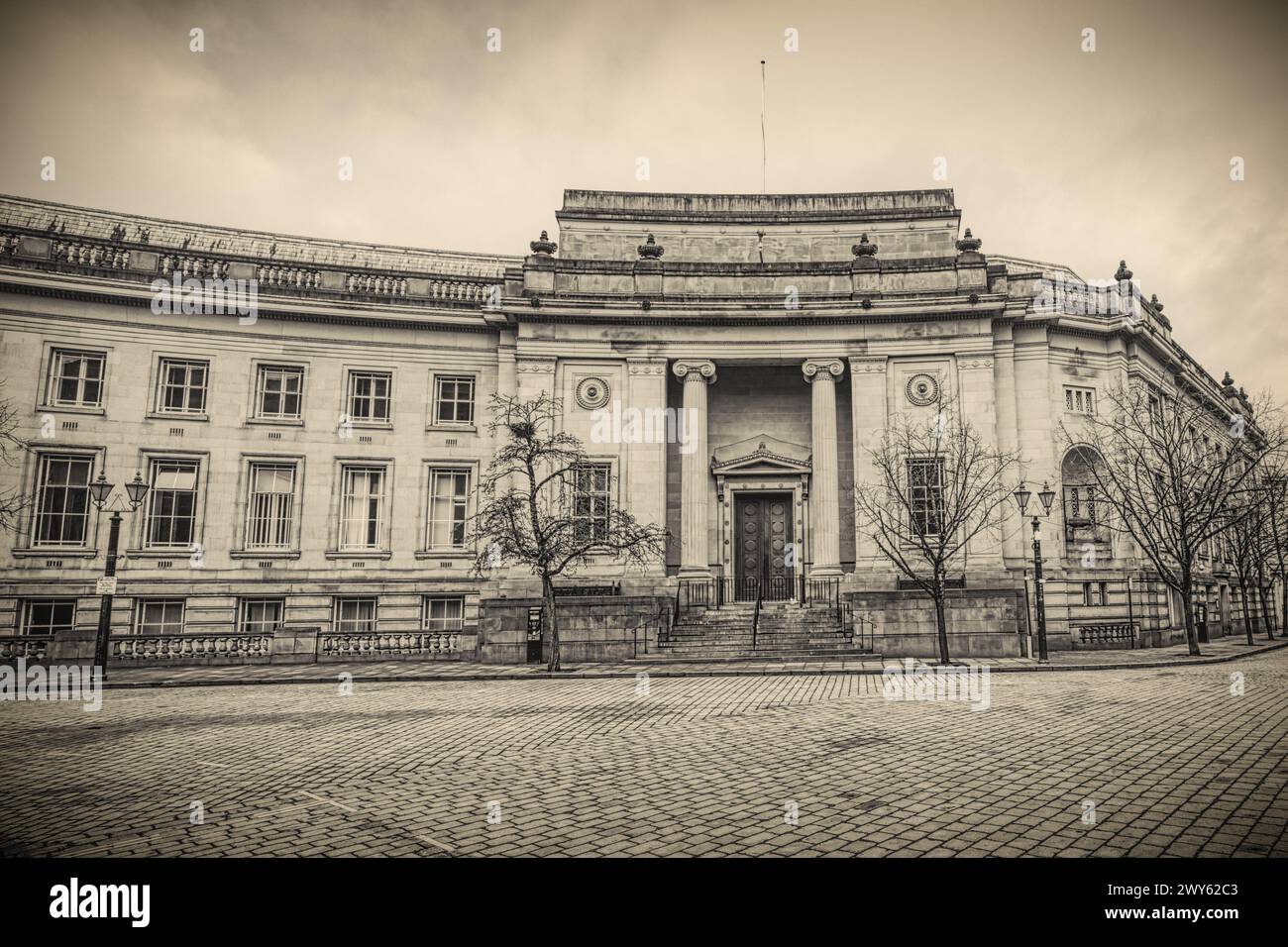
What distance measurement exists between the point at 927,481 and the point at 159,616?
83.6 feet

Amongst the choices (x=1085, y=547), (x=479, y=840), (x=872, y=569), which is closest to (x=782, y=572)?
(x=872, y=569)

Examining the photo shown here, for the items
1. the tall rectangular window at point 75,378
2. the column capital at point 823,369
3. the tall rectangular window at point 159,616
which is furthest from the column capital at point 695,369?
the tall rectangular window at point 75,378

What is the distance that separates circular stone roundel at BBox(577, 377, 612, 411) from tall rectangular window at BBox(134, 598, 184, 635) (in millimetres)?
14994

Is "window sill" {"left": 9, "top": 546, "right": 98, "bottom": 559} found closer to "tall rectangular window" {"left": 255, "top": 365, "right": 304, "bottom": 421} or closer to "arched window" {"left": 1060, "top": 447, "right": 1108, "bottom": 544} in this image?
"tall rectangular window" {"left": 255, "top": 365, "right": 304, "bottom": 421}

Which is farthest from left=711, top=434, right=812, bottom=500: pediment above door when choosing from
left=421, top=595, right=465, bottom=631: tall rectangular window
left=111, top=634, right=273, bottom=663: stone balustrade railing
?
left=111, top=634, right=273, bottom=663: stone balustrade railing

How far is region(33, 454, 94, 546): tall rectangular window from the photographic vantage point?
82.7ft

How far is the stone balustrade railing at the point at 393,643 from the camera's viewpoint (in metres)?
23.3

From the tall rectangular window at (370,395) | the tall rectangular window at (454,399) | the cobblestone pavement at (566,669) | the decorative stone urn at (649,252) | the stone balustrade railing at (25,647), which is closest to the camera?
the cobblestone pavement at (566,669)

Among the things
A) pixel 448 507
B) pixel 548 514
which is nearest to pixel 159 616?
pixel 448 507

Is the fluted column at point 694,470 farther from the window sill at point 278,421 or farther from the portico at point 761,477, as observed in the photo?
the window sill at point 278,421

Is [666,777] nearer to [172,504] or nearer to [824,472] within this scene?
[824,472]

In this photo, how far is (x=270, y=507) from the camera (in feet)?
88.8

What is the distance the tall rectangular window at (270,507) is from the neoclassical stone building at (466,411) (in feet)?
0.24

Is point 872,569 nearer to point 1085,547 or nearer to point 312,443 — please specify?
point 1085,547
